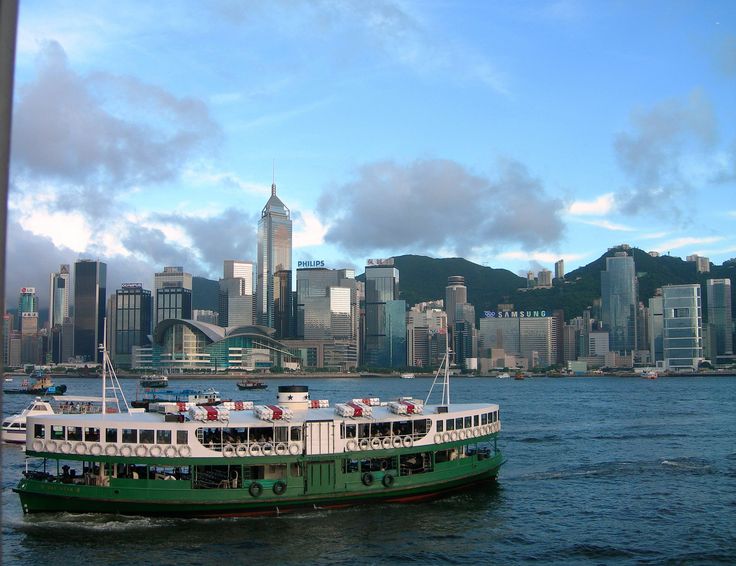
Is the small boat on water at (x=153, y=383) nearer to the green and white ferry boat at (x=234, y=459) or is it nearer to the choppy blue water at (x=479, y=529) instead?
the choppy blue water at (x=479, y=529)

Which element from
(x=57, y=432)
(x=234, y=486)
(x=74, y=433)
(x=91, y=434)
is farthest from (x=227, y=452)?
(x=57, y=432)

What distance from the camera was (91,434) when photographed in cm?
3256

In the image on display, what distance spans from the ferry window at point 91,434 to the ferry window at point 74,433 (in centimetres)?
25

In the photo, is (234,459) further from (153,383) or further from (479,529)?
(153,383)

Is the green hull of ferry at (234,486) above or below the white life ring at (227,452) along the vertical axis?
below

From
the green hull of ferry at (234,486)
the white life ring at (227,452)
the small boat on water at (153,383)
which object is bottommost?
the small boat on water at (153,383)

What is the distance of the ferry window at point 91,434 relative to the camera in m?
32.5

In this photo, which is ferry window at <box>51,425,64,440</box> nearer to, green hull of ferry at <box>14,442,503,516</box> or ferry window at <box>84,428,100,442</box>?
green hull of ferry at <box>14,442,503,516</box>

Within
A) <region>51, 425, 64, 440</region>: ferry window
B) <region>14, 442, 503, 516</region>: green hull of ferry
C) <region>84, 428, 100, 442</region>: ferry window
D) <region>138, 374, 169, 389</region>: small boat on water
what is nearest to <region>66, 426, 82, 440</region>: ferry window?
<region>84, 428, 100, 442</region>: ferry window

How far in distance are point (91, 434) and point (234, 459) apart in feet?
20.2

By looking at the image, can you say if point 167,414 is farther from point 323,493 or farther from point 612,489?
point 612,489

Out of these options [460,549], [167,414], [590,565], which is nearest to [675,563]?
[590,565]

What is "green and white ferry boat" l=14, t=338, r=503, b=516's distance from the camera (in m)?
31.8

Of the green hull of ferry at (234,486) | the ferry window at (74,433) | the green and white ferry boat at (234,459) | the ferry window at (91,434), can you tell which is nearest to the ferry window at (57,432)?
the green and white ferry boat at (234,459)
